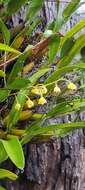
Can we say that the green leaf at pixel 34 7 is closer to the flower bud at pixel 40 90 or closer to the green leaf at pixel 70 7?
the green leaf at pixel 70 7

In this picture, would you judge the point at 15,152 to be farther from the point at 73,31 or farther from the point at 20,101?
the point at 73,31

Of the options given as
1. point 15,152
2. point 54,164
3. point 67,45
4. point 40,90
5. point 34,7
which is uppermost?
point 34,7

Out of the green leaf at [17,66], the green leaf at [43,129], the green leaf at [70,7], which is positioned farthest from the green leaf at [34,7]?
the green leaf at [43,129]

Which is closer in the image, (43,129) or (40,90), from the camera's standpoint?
(40,90)

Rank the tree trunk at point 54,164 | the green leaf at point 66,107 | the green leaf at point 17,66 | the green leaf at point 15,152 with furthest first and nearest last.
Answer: the tree trunk at point 54,164
the green leaf at point 66,107
the green leaf at point 17,66
the green leaf at point 15,152

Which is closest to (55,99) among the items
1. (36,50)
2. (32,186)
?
(36,50)

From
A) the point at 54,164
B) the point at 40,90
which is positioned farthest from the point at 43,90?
the point at 54,164
